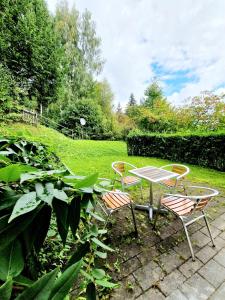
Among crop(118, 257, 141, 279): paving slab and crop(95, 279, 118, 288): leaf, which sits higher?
crop(95, 279, 118, 288): leaf

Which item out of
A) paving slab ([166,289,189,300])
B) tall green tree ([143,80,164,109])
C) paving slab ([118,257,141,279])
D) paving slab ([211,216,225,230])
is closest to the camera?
paving slab ([166,289,189,300])

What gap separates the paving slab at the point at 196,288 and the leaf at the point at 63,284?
77.4 inches

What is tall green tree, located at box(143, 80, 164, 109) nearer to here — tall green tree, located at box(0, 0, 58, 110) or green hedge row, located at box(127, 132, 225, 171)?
tall green tree, located at box(0, 0, 58, 110)

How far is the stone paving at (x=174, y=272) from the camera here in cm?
170

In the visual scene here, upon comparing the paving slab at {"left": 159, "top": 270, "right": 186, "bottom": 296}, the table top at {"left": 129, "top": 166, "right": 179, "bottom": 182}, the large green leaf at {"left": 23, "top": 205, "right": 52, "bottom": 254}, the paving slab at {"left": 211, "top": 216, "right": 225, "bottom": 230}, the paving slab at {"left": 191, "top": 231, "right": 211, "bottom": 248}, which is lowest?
the paving slab at {"left": 159, "top": 270, "right": 186, "bottom": 296}

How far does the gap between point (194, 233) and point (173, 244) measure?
485 mm

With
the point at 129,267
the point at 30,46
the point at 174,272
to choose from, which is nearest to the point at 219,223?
the point at 174,272

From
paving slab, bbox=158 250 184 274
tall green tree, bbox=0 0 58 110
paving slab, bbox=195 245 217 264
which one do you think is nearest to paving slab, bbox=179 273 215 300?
paving slab, bbox=158 250 184 274

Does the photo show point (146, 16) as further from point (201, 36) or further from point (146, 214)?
point (146, 214)

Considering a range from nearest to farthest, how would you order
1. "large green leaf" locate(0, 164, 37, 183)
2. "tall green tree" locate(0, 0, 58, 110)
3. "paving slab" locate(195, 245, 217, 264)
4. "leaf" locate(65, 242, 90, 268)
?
"large green leaf" locate(0, 164, 37, 183) < "leaf" locate(65, 242, 90, 268) < "paving slab" locate(195, 245, 217, 264) < "tall green tree" locate(0, 0, 58, 110)

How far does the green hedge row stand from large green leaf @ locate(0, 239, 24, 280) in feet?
25.0

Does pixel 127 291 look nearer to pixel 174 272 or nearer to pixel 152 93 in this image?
pixel 174 272

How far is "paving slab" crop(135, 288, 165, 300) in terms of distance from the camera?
5.43 ft

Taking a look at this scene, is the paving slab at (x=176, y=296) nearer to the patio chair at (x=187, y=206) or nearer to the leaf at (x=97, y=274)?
the patio chair at (x=187, y=206)
